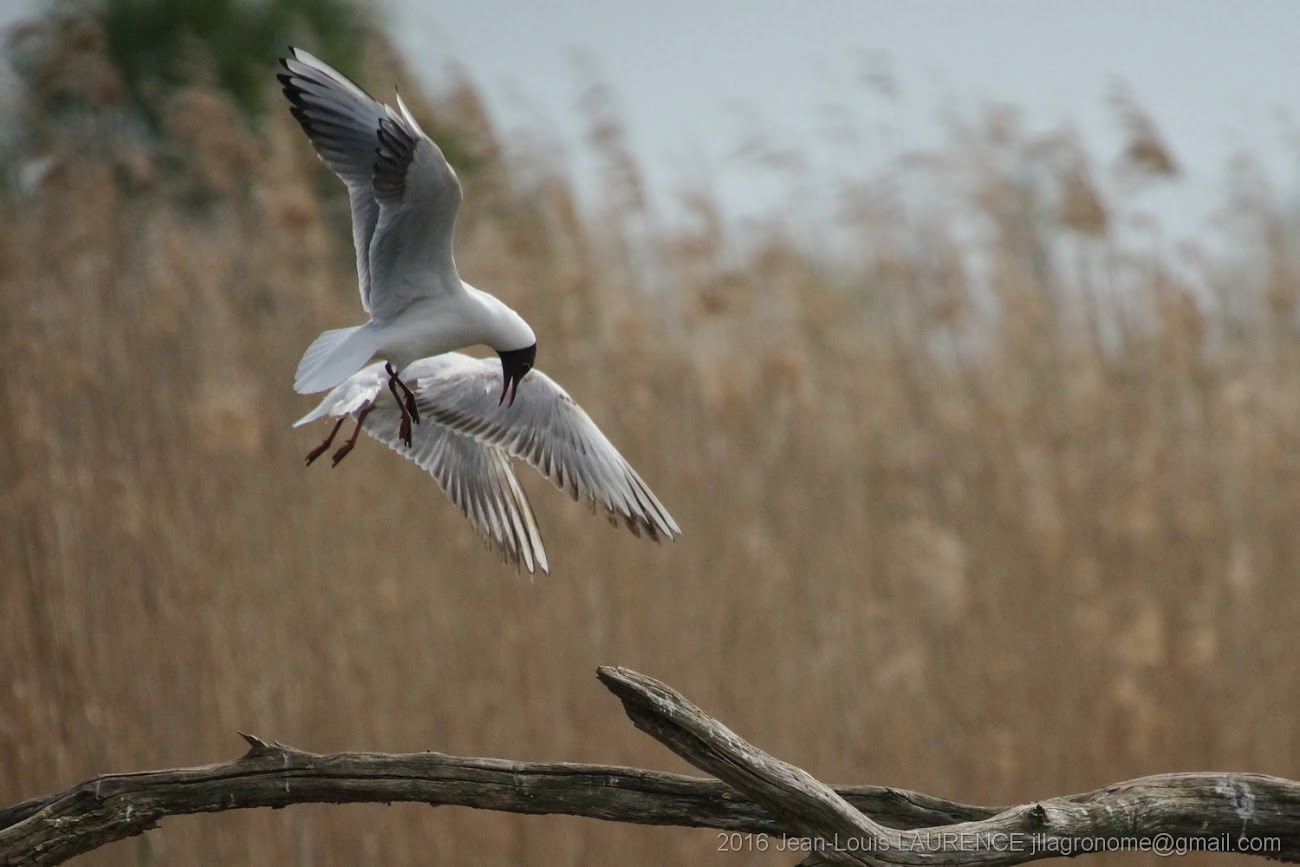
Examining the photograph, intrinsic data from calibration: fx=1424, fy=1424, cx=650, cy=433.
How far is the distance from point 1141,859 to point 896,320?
184 centimetres

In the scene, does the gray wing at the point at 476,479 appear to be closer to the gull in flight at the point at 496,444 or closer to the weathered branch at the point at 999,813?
the gull in flight at the point at 496,444

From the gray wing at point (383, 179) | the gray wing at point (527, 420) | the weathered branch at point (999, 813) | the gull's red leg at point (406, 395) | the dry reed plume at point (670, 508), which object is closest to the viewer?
the weathered branch at point (999, 813)

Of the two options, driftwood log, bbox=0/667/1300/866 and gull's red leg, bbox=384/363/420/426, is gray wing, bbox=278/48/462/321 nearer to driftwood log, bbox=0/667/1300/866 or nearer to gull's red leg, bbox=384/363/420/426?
gull's red leg, bbox=384/363/420/426

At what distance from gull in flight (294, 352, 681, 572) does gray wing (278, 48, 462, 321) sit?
24 cm

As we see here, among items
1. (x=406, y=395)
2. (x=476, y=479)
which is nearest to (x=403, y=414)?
(x=406, y=395)

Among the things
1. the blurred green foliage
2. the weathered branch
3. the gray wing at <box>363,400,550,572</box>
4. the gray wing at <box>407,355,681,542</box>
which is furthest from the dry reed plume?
the blurred green foliage

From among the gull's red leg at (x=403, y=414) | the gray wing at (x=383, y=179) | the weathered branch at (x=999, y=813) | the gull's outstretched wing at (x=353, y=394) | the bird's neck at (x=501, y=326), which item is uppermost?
the gray wing at (x=383, y=179)

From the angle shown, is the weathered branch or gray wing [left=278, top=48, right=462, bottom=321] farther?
gray wing [left=278, top=48, right=462, bottom=321]

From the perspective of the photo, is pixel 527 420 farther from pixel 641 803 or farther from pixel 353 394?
pixel 641 803

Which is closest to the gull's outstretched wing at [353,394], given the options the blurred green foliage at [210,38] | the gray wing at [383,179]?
the gray wing at [383,179]

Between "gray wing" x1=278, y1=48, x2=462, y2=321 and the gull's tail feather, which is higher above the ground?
"gray wing" x1=278, y1=48, x2=462, y2=321

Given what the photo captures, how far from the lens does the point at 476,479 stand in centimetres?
327

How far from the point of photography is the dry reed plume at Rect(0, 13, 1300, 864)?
3.54 m

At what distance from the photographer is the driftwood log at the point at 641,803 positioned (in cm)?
208
